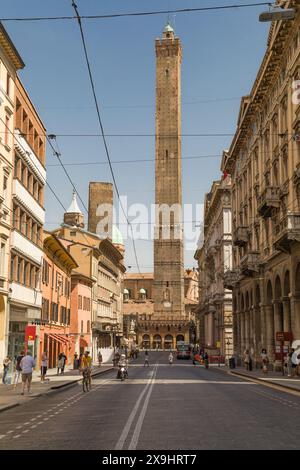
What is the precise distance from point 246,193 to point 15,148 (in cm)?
2537

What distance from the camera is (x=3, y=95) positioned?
33.5 metres

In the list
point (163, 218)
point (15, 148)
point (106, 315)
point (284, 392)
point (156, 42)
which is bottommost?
point (284, 392)

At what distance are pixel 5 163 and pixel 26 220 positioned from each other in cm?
672

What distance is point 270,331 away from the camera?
4609 cm

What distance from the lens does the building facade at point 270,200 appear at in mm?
37281

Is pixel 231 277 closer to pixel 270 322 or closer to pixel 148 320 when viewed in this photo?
pixel 270 322

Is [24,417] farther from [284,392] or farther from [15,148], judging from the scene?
[15,148]

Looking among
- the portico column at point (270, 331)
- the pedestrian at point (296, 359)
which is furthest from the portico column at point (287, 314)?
the portico column at point (270, 331)

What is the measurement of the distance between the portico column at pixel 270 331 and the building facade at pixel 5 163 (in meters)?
20.7

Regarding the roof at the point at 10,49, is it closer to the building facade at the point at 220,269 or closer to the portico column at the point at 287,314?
the portico column at the point at 287,314

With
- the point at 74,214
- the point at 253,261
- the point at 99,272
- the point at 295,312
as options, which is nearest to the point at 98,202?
the point at 74,214

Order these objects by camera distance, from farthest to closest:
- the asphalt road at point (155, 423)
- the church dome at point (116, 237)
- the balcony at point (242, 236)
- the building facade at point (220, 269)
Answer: the church dome at point (116, 237)
the building facade at point (220, 269)
the balcony at point (242, 236)
the asphalt road at point (155, 423)

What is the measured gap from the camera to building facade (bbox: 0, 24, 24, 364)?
33.2 metres
